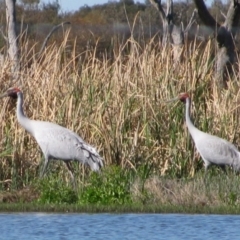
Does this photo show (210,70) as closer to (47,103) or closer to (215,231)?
(47,103)

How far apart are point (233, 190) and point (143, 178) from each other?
1371 millimetres

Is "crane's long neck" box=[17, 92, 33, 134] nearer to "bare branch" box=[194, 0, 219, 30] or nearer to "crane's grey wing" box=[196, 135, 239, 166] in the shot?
"crane's grey wing" box=[196, 135, 239, 166]

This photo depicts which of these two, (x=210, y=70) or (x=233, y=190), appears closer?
(x=233, y=190)

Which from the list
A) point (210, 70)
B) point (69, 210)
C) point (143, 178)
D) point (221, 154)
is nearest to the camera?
point (69, 210)

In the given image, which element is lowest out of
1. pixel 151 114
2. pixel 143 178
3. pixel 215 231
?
pixel 215 231

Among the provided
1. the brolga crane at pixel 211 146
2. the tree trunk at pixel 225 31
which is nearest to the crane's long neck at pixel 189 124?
the brolga crane at pixel 211 146

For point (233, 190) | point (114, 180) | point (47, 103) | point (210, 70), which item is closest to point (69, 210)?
point (114, 180)

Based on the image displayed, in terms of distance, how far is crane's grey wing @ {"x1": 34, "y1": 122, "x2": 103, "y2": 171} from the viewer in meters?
13.2

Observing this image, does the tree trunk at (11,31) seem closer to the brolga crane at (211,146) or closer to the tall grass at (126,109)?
the tall grass at (126,109)

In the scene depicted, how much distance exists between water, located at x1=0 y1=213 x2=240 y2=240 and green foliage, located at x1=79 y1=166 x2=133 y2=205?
70cm

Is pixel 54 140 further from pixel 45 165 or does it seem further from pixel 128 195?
pixel 128 195

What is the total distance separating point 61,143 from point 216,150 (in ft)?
6.43

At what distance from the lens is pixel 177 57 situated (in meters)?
14.4

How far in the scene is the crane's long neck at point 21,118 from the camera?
13297mm
